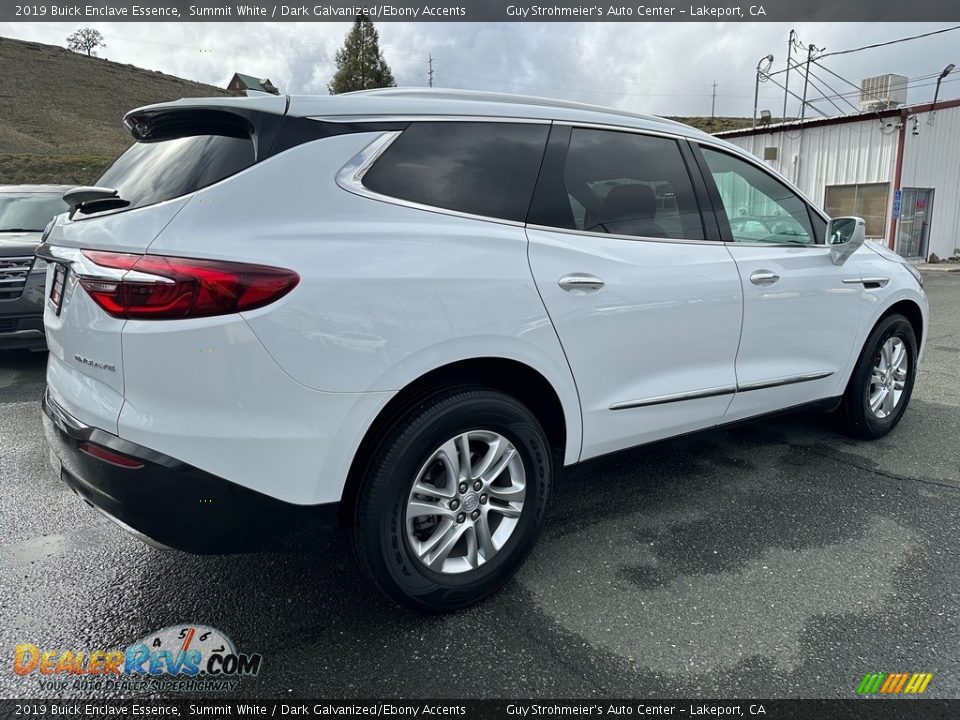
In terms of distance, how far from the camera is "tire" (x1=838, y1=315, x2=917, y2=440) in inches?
157

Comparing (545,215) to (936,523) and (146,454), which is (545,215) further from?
(936,523)

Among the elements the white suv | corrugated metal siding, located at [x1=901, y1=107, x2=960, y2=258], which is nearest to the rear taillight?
the white suv

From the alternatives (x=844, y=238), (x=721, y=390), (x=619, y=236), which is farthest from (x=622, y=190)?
(x=844, y=238)

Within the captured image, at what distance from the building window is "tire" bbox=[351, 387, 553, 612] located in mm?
20005

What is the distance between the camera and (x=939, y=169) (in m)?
19.1

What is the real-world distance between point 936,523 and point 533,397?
2058mm

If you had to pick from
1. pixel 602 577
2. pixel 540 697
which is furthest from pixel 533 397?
pixel 540 697

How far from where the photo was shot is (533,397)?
2590 mm

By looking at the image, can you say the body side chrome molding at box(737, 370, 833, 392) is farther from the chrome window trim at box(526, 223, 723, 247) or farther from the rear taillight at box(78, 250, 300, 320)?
the rear taillight at box(78, 250, 300, 320)

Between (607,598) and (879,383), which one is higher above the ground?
(879,383)

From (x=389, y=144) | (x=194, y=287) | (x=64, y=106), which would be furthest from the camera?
(x=64, y=106)

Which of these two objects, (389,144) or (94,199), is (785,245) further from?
(94,199)

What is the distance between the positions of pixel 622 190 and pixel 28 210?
6.60 m

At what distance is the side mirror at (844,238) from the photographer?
3633 mm
